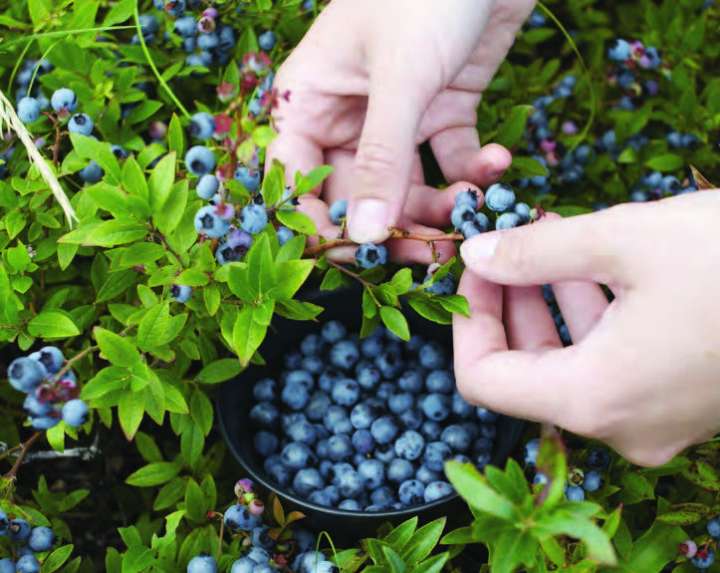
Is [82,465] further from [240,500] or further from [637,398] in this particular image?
[637,398]

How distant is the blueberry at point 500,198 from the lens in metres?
1.22

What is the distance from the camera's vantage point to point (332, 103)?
1.47m

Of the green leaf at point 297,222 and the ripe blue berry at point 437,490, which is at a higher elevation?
the green leaf at point 297,222

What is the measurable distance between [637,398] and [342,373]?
23.3 inches

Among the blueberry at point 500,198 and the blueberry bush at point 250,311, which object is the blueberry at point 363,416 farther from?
the blueberry at point 500,198

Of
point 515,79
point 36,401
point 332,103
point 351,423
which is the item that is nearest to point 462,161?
point 332,103

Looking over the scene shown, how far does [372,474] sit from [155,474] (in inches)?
13.8

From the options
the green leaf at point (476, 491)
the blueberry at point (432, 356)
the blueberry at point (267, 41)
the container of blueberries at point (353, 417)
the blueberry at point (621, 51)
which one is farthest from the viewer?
the blueberry at point (621, 51)

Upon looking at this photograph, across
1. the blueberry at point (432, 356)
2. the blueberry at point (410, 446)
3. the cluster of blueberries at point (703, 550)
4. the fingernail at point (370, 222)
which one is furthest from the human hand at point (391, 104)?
the cluster of blueberries at point (703, 550)

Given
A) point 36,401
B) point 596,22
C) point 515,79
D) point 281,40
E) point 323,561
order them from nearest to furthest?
point 36,401 → point 323,561 → point 281,40 → point 515,79 → point 596,22

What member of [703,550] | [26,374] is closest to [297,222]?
[26,374]

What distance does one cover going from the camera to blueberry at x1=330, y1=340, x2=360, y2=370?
1.49m

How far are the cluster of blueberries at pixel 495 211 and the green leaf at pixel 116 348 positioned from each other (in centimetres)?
49

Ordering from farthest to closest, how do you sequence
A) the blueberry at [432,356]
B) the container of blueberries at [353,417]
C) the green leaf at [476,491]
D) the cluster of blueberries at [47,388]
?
the blueberry at [432,356] → the container of blueberries at [353,417] → the cluster of blueberries at [47,388] → the green leaf at [476,491]
